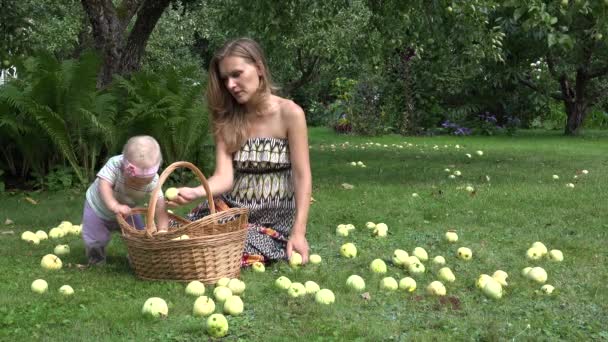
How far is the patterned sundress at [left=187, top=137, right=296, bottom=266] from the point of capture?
4.92 m

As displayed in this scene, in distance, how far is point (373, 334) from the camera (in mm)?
3346

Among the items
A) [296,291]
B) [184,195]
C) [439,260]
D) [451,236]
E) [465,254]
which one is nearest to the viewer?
[296,291]

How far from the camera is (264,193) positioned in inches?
197

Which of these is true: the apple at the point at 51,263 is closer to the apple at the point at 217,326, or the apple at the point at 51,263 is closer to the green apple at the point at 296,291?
the green apple at the point at 296,291

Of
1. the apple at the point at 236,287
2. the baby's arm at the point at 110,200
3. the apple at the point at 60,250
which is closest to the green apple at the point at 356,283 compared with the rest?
the apple at the point at 236,287

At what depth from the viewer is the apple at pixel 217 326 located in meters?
3.29

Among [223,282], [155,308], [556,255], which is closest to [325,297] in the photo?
[223,282]

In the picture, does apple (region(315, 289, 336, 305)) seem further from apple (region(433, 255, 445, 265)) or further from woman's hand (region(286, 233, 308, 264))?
apple (region(433, 255, 445, 265))

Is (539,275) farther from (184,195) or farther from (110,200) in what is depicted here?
(110,200)

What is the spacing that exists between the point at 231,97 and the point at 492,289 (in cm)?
210

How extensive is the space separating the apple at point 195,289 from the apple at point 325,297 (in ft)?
2.11

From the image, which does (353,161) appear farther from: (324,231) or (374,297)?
(374,297)

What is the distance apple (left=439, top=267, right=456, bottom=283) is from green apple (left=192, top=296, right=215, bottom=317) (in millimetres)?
1433

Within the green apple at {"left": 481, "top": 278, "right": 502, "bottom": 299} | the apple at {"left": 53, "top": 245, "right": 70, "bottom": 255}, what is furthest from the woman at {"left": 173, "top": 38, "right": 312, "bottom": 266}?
the green apple at {"left": 481, "top": 278, "right": 502, "bottom": 299}
